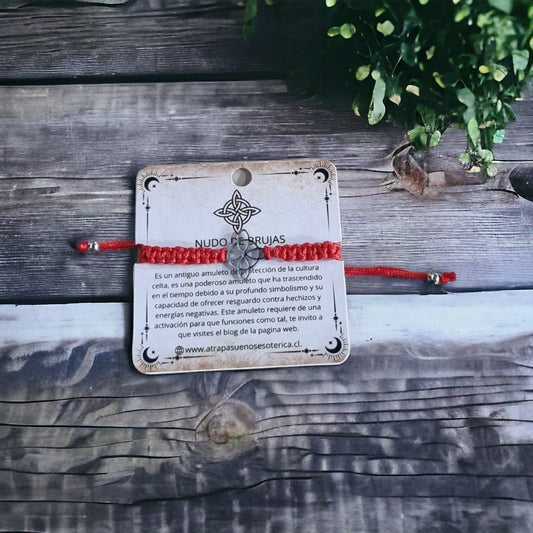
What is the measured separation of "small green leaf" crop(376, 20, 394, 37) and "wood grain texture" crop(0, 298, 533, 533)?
317 mm

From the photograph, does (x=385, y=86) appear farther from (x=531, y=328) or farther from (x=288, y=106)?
Result: (x=531, y=328)

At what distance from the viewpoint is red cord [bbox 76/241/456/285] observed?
0.75 meters

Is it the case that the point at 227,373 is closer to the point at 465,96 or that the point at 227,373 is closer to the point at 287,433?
the point at 287,433

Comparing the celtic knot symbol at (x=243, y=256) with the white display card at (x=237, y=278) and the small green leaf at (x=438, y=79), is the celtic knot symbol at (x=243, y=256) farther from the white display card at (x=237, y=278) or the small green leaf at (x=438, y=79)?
the small green leaf at (x=438, y=79)

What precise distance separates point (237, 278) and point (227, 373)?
0.39 feet

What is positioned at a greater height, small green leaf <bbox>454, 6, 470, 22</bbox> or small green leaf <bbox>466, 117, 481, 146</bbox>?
small green leaf <bbox>454, 6, 470, 22</bbox>

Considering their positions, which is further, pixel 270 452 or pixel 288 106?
pixel 288 106

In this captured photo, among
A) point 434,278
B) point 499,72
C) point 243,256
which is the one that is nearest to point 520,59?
point 499,72

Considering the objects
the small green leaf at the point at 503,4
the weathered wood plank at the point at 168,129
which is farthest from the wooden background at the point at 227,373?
the small green leaf at the point at 503,4

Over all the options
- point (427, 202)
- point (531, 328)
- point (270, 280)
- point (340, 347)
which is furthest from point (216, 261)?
point (531, 328)

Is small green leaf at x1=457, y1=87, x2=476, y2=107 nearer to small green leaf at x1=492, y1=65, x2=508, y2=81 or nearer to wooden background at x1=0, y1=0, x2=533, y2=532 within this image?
small green leaf at x1=492, y1=65, x2=508, y2=81

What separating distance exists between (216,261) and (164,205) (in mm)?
104

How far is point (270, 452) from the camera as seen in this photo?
711mm

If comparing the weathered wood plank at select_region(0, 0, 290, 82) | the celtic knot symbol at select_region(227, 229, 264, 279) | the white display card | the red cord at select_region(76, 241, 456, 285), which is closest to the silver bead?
the red cord at select_region(76, 241, 456, 285)
